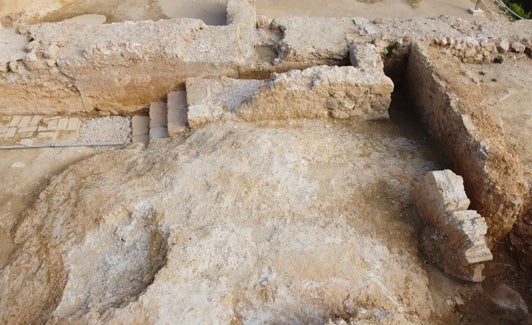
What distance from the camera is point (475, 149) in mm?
3957

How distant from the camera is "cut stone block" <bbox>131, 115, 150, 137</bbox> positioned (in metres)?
5.66

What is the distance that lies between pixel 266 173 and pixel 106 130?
2820mm

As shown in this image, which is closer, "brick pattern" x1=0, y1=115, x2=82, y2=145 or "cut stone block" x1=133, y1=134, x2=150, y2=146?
"cut stone block" x1=133, y1=134, x2=150, y2=146

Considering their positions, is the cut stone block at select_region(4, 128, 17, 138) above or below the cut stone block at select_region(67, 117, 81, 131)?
below

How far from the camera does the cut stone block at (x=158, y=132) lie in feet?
17.6

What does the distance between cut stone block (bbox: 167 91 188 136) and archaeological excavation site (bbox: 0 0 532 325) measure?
0.08 feet

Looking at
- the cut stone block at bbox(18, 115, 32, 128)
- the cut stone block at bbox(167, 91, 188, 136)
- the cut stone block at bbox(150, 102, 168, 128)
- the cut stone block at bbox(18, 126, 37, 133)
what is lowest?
the cut stone block at bbox(18, 126, 37, 133)

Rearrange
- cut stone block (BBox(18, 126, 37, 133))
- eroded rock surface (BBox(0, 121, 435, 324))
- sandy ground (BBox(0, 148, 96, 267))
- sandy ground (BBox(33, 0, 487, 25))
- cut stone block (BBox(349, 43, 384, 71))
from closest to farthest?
1. eroded rock surface (BBox(0, 121, 435, 324))
2. sandy ground (BBox(0, 148, 96, 267))
3. cut stone block (BBox(349, 43, 384, 71))
4. cut stone block (BBox(18, 126, 37, 133))
5. sandy ground (BBox(33, 0, 487, 25))

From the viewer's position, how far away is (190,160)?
447cm

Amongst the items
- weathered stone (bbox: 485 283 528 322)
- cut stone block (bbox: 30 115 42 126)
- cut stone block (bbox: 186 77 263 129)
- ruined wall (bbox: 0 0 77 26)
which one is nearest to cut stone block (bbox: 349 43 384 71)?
cut stone block (bbox: 186 77 263 129)

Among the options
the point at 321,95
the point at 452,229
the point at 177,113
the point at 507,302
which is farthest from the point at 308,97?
the point at 507,302

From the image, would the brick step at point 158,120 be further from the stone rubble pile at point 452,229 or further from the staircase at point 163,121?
the stone rubble pile at point 452,229

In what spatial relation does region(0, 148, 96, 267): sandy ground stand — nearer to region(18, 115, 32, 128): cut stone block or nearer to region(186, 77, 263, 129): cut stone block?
region(18, 115, 32, 128): cut stone block

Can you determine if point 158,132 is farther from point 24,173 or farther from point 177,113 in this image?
point 24,173
